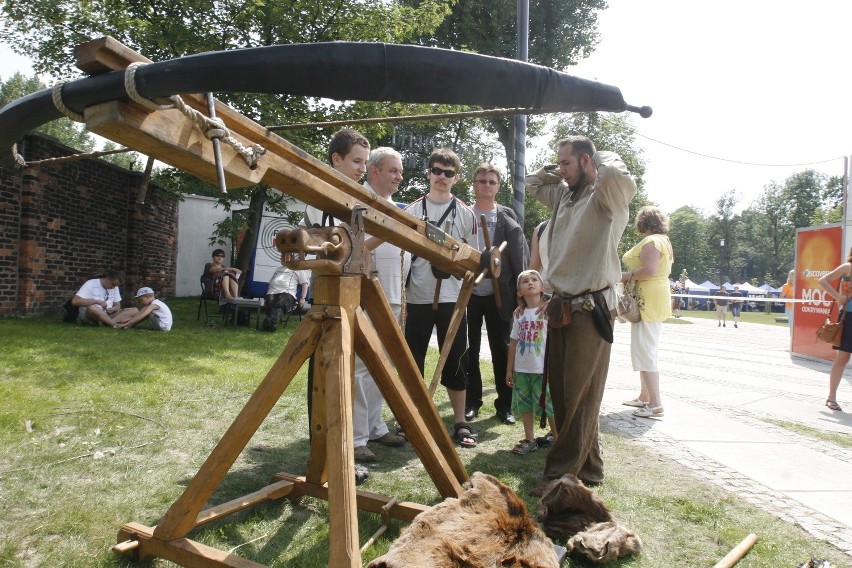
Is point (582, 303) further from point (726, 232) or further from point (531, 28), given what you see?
point (726, 232)

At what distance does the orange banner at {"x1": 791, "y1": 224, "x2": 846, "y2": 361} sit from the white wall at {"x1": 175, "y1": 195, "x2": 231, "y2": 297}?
16255mm

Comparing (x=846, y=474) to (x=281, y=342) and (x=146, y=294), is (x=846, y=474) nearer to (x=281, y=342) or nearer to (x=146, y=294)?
(x=281, y=342)

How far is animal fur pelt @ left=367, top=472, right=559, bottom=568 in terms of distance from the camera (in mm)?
1968

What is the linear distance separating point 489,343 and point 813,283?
27.3 feet

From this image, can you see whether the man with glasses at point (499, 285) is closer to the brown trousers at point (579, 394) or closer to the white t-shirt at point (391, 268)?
the white t-shirt at point (391, 268)

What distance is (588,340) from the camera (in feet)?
11.1

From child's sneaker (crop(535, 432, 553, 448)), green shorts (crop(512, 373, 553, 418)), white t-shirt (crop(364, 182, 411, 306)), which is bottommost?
child's sneaker (crop(535, 432, 553, 448))

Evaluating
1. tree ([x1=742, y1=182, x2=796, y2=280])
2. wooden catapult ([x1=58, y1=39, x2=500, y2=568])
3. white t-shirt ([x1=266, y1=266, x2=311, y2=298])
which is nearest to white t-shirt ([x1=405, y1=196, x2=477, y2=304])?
wooden catapult ([x1=58, y1=39, x2=500, y2=568])

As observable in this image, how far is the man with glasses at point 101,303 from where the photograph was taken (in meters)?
9.67

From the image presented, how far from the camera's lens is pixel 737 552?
255 cm

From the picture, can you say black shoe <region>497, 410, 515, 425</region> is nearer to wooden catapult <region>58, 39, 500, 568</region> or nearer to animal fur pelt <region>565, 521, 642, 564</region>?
wooden catapult <region>58, 39, 500, 568</region>

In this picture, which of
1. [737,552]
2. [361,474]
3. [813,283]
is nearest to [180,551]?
[361,474]

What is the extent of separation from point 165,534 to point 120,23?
13533 mm

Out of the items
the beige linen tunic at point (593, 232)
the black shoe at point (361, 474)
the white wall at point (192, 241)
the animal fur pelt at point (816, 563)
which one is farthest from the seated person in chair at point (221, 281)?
the animal fur pelt at point (816, 563)
